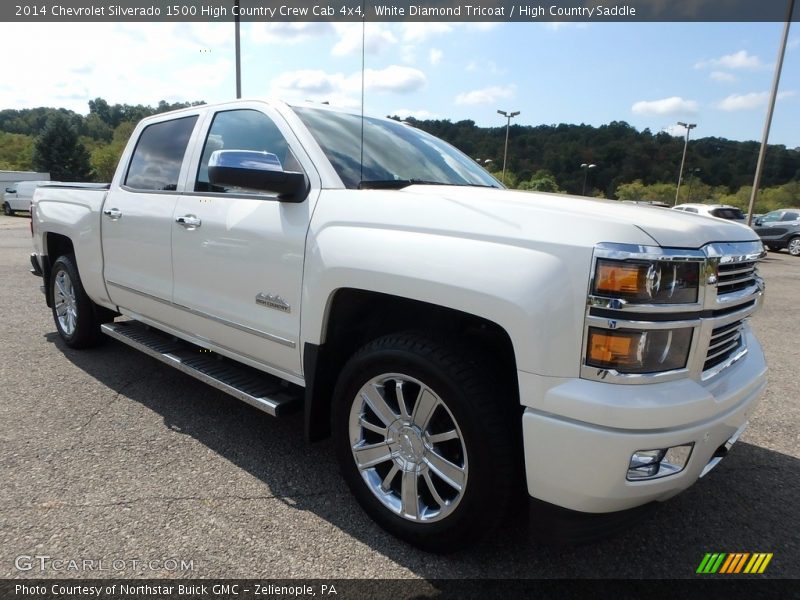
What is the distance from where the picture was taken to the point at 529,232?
6.18ft

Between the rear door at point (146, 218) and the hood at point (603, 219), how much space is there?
190cm

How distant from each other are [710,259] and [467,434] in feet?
3.36

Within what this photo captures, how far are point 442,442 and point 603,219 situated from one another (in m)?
1.06

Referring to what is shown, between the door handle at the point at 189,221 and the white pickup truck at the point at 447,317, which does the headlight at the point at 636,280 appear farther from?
the door handle at the point at 189,221

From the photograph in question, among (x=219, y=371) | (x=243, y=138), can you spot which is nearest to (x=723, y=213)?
(x=243, y=138)

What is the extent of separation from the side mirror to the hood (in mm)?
550

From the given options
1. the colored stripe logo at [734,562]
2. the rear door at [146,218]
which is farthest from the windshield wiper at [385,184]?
the colored stripe logo at [734,562]

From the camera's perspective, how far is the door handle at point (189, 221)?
312 cm

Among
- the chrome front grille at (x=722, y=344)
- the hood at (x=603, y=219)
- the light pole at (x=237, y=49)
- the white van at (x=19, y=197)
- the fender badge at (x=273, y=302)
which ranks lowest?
the white van at (x=19, y=197)

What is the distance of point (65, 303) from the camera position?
4.93 m

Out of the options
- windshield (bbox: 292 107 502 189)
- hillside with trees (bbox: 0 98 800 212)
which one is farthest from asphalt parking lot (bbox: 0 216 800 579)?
hillside with trees (bbox: 0 98 800 212)

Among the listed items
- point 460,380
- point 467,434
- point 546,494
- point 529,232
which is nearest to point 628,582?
point 546,494

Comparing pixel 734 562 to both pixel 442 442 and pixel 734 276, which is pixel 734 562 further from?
pixel 442 442

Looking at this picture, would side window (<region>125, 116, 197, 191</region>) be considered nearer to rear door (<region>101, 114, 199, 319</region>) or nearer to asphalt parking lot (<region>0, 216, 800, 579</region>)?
rear door (<region>101, 114, 199, 319</region>)
